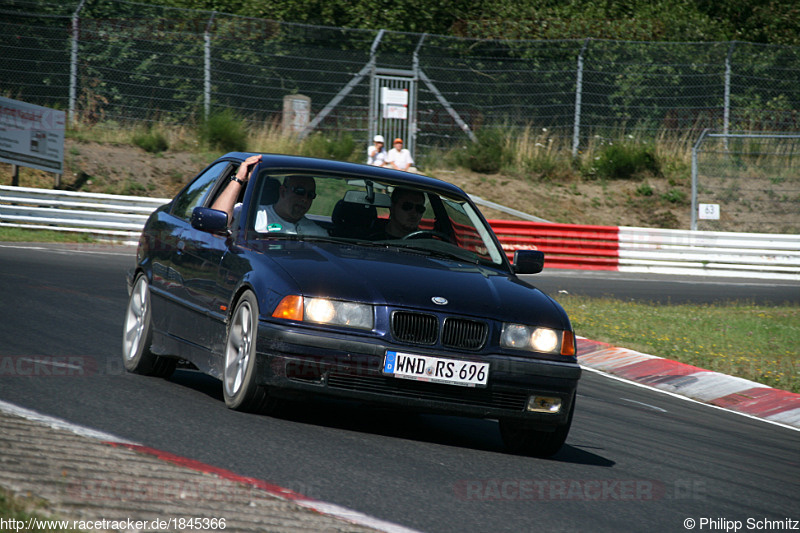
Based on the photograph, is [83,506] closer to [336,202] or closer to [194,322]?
[194,322]

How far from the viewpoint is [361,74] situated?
2527cm

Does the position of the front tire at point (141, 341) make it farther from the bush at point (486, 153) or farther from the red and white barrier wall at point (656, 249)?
the bush at point (486, 153)

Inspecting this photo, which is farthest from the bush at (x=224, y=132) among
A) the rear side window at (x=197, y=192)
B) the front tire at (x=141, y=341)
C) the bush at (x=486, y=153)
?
the front tire at (x=141, y=341)

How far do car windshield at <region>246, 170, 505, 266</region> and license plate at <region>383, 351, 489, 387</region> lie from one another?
1.18m

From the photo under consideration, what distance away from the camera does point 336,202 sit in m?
7.19

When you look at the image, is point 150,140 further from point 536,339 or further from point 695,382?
point 536,339

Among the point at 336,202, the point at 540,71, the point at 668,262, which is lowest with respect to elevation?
the point at 668,262

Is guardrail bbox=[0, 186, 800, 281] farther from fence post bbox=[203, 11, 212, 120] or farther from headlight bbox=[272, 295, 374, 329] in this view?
headlight bbox=[272, 295, 374, 329]

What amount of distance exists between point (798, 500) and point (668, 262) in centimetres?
1802

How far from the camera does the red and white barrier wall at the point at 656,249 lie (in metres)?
22.5

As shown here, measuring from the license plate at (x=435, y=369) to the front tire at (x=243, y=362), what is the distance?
2.35ft

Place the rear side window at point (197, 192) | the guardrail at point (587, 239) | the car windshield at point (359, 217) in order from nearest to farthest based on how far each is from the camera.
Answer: the car windshield at point (359, 217)
the rear side window at point (197, 192)
the guardrail at point (587, 239)

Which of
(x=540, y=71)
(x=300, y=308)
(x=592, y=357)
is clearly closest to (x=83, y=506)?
(x=300, y=308)

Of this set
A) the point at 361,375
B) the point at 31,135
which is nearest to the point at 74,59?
the point at 31,135
